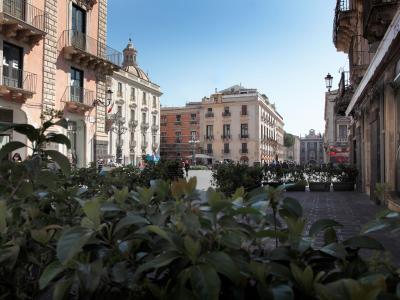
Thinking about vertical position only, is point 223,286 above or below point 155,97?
below

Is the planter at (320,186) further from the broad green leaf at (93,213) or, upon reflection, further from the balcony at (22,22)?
the broad green leaf at (93,213)

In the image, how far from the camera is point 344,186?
16266 mm

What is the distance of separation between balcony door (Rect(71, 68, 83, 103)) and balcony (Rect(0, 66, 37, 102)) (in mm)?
2546

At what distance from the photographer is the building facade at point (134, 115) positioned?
48938 millimetres

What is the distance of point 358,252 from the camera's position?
4.02ft

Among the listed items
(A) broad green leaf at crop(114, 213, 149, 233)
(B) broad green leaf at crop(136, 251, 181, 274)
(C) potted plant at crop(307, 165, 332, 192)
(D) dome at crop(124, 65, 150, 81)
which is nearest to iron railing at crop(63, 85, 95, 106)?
(C) potted plant at crop(307, 165, 332, 192)

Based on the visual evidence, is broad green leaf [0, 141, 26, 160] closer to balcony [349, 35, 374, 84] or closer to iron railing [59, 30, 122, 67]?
balcony [349, 35, 374, 84]

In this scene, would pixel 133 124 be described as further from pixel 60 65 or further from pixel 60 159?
pixel 60 159

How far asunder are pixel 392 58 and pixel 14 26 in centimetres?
1395

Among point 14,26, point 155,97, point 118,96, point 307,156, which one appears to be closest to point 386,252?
point 14,26

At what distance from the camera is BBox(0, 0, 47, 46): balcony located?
15891mm

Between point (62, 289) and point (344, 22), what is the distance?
1686 cm

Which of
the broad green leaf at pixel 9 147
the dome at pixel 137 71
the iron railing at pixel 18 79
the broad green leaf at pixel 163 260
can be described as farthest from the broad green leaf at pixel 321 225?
the dome at pixel 137 71

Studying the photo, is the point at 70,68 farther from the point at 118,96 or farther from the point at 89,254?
the point at 118,96
